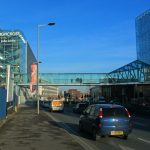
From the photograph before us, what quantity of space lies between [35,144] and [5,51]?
360ft

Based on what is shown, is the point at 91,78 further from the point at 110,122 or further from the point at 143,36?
the point at 110,122

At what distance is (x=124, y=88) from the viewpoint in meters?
120

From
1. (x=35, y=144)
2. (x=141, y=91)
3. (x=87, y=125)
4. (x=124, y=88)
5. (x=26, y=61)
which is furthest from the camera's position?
(x=26, y=61)

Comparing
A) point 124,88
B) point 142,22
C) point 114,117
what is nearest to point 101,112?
point 114,117

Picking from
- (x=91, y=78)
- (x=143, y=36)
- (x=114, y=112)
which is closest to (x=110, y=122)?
(x=114, y=112)

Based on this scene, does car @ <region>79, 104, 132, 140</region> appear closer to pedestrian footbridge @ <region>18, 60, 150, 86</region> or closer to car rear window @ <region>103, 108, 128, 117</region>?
car rear window @ <region>103, 108, 128, 117</region>

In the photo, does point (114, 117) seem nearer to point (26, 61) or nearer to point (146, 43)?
point (146, 43)

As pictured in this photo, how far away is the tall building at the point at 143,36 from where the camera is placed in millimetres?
121062

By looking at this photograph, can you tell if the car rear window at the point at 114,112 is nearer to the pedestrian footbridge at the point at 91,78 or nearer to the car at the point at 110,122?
the car at the point at 110,122

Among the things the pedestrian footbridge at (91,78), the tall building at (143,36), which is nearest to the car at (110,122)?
the pedestrian footbridge at (91,78)

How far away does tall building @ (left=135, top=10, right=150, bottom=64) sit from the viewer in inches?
4766

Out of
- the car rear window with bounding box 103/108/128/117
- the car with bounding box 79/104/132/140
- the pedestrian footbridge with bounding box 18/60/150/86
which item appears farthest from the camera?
the pedestrian footbridge with bounding box 18/60/150/86

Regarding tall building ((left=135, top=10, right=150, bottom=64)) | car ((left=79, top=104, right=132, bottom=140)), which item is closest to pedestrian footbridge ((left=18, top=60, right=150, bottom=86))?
tall building ((left=135, top=10, right=150, bottom=64))

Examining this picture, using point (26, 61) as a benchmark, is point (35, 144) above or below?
below
